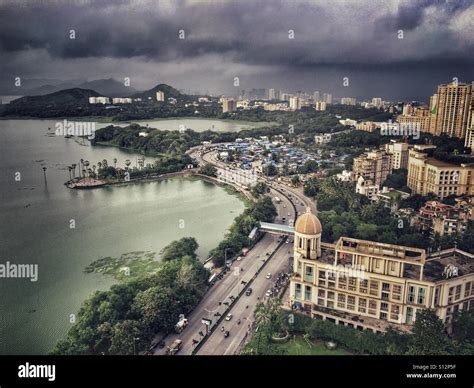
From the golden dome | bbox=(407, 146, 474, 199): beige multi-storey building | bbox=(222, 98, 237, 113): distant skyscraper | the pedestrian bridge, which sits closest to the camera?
the golden dome

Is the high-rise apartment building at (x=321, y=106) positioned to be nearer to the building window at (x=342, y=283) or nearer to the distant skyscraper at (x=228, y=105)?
the distant skyscraper at (x=228, y=105)

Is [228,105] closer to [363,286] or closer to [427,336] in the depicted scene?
[363,286]

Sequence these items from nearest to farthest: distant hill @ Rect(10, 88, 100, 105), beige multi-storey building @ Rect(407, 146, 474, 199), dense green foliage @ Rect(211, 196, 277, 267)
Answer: dense green foliage @ Rect(211, 196, 277, 267)
beige multi-storey building @ Rect(407, 146, 474, 199)
distant hill @ Rect(10, 88, 100, 105)

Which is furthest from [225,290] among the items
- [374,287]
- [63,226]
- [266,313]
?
[63,226]

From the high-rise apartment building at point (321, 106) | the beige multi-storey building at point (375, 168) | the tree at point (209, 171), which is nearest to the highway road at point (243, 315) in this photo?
the beige multi-storey building at point (375, 168)

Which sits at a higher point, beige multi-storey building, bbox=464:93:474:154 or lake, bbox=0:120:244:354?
beige multi-storey building, bbox=464:93:474:154

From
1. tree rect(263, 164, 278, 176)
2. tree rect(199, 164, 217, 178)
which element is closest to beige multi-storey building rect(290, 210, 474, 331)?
tree rect(263, 164, 278, 176)

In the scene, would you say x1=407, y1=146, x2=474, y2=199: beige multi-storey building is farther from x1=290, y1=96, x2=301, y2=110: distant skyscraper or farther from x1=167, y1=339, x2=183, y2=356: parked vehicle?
x1=290, y1=96, x2=301, y2=110: distant skyscraper
